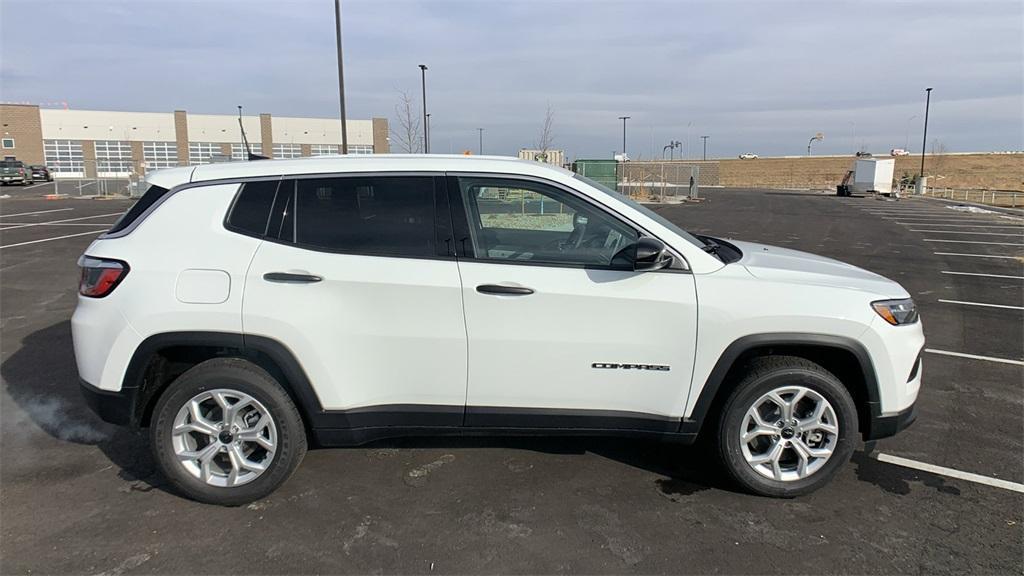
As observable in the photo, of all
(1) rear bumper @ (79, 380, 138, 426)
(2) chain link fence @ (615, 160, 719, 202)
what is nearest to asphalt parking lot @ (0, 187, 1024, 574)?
(1) rear bumper @ (79, 380, 138, 426)

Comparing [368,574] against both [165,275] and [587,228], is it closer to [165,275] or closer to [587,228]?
[165,275]

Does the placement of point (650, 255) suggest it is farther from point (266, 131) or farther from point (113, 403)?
point (266, 131)

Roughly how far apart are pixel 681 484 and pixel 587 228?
1566mm

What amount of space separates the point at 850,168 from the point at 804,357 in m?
80.2

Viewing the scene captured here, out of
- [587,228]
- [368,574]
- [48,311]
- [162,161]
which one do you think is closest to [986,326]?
[587,228]

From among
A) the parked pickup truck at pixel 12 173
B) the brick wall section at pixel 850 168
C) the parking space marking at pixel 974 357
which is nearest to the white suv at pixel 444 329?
the parking space marking at pixel 974 357

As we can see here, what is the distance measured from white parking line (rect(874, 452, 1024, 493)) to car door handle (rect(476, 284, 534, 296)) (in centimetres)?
258

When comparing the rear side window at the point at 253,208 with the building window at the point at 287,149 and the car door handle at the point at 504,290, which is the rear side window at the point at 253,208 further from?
the building window at the point at 287,149

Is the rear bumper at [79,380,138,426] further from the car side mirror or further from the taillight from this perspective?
the car side mirror

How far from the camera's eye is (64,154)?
6762 centimetres

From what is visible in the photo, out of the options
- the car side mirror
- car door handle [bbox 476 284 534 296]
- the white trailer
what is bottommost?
car door handle [bbox 476 284 534 296]

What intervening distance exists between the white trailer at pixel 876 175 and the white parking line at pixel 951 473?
47.2 metres

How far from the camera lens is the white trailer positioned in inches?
1747

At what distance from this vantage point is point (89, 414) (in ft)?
15.0
